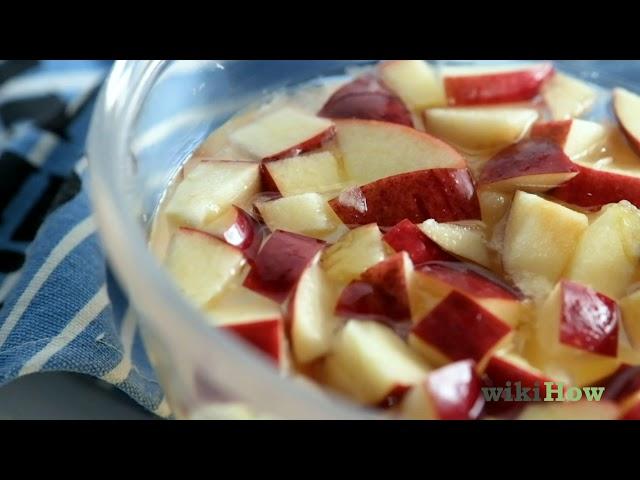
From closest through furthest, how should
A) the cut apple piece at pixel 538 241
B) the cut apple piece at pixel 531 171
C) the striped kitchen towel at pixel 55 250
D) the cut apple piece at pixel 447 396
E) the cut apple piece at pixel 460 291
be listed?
the cut apple piece at pixel 447 396 < the cut apple piece at pixel 460 291 < the cut apple piece at pixel 538 241 < the cut apple piece at pixel 531 171 < the striped kitchen towel at pixel 55 250

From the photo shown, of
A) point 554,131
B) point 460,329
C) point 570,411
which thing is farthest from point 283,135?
point 570,411

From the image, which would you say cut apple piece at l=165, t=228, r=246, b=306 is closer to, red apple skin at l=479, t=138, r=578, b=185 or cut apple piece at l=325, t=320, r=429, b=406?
cut apple piece at l=325, t=320, r=429, b=406

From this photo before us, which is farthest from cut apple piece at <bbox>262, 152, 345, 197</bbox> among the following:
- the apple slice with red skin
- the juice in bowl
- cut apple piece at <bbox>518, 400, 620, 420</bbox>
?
cut apple piece at <bbox>518, 400, 620, 420</bbox>

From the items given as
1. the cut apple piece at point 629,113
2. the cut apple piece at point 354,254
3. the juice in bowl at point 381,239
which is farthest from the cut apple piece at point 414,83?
the cut apple piece at point 354,254

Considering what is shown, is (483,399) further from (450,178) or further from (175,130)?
(175,130)

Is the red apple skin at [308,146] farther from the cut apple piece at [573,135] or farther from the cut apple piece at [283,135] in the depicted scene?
the cut apple piece at [573,135]

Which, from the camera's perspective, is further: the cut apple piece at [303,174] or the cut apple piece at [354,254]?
the cut apple piece at [303,174]
